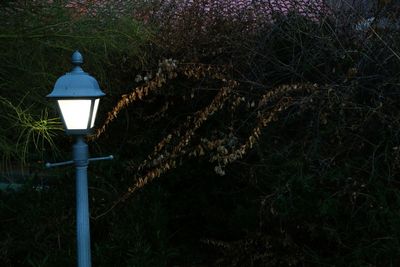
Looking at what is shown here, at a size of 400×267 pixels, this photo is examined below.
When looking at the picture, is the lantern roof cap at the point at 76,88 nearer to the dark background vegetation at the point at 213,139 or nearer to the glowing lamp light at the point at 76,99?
the glowing lamp light at the point at 76,99

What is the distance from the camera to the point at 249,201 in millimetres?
3959

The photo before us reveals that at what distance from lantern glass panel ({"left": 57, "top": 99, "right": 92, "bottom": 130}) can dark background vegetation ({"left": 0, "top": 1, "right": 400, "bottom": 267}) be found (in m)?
1.01

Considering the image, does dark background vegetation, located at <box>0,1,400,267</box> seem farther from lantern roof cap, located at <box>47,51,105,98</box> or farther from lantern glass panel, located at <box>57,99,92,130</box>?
lantern roof cap, located at <box>47,51,105,98</box>

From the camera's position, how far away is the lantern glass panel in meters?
2.63

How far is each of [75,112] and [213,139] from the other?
157 cm

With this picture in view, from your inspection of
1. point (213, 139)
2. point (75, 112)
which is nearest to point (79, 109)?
point (75, 112)

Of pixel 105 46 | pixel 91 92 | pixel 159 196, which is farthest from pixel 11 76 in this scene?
pixel 91 92

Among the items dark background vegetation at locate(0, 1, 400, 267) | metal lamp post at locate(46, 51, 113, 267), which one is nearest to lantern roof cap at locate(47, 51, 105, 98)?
metal lamp post at locate(46, 51, 113, 267)

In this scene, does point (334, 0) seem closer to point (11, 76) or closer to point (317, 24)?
point (317, 24)

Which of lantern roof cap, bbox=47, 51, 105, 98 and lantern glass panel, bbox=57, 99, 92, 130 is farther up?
lantern roof cap, bbox=47, 51, 105, 98

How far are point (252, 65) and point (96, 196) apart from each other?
5.17 ft

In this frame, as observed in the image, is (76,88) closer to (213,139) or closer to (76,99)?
(76,99)

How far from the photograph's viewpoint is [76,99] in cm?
→ 261

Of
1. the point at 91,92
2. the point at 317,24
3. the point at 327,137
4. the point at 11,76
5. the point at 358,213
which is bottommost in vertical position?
the point at 358,213
